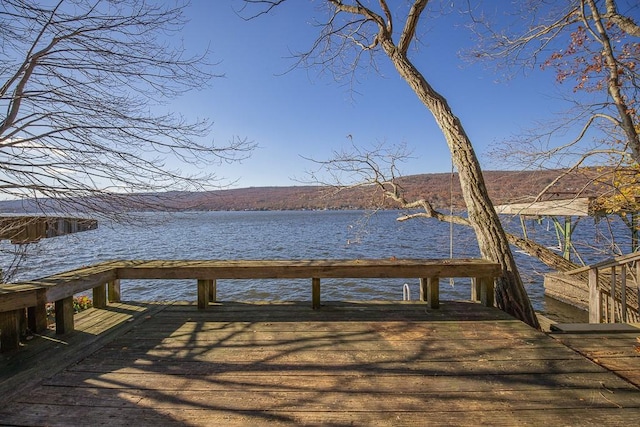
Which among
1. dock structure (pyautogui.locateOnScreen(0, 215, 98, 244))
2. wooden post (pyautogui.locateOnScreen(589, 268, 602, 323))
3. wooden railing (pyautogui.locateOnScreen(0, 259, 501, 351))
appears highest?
dock structure (pyautogui.locateOnScreen(0, 215, 98, 244))

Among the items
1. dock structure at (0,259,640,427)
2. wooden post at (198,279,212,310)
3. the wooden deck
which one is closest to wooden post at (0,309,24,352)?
dock structure at (0,259,640,427)

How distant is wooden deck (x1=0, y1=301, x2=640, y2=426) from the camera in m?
2.00

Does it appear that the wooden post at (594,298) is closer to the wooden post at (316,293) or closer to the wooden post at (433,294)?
the wooden post at (433,294)

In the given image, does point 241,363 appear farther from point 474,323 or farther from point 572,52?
point 572,52

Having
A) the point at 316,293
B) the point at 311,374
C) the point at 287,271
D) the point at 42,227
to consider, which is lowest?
the point at 311,374

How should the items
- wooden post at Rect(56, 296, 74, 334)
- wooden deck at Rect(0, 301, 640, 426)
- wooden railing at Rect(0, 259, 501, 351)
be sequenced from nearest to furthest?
wooden deck at Rect(0, 301, 640, 426) < wooden post at Rect(56, 296, 74, 334) < wooden railing at Rect(0, 259, 501, 351)

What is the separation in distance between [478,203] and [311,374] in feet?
10.2

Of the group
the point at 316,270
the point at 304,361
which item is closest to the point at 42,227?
the point at 316,270

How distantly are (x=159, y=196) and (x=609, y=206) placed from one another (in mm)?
8130

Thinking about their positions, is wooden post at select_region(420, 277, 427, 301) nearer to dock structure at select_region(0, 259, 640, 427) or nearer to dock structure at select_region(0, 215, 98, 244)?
dock structure at select_region(0, 259, 640, 427)

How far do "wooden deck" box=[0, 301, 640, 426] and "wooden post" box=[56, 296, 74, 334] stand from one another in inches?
4.7

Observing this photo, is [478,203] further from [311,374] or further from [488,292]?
[311,374]

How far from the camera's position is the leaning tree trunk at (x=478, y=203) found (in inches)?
157

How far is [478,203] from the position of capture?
4.32 m
